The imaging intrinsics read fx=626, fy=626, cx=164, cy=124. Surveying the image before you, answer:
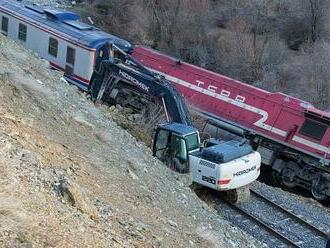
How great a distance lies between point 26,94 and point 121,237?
18.3 ft

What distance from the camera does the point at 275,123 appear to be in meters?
19.9

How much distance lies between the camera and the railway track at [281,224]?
1411 centimetres

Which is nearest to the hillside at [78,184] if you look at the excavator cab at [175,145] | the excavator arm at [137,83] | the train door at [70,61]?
the excavator cab at [175,145]

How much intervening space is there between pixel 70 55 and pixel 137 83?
5024 mm

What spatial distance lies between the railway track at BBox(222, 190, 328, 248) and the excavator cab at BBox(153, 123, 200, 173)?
5.25 feet

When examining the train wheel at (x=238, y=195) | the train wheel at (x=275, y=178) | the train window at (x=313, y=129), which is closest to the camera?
the train wheel at (x=238, y=195)

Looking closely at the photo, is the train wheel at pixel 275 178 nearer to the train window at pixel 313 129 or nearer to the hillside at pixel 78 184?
the train window at pixel 313 129

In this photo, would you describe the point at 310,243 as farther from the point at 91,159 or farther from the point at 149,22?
the point at 149,22

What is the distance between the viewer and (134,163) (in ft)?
40.9

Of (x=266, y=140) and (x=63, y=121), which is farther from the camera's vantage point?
(x=266, y=140)

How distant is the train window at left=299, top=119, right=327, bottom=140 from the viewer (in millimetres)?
19203

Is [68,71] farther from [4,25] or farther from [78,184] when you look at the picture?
[78,184]

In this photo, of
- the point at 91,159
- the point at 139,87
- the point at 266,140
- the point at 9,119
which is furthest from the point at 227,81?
the point at 9,119

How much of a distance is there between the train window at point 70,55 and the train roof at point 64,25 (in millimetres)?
387
